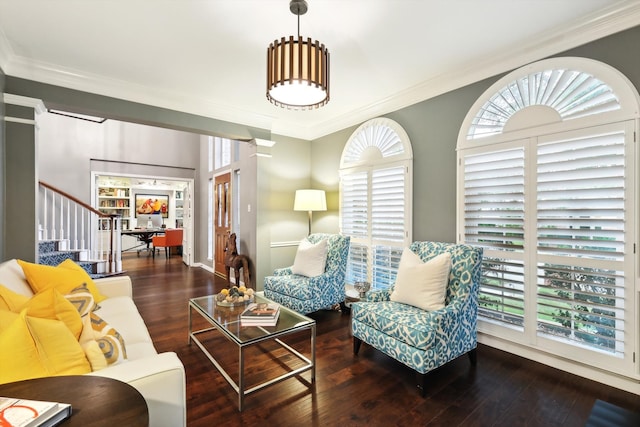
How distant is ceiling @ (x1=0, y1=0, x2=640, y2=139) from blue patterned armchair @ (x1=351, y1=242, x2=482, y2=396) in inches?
67.4

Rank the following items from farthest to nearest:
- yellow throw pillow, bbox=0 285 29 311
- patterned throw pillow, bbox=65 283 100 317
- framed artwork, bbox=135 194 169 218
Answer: framed artwork, bbox=135 194 169 218
patterned throw pillow, bbox=65 283 100 317
yellow throw pillow, bbox=0 285 29 311

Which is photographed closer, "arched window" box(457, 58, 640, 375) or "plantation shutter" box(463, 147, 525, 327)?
"arched window" box(457, 58, 640, 375)

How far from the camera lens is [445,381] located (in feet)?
7.11

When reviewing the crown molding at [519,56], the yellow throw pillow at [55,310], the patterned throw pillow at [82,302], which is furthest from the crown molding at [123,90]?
the yellow throw pillow at [55,310]

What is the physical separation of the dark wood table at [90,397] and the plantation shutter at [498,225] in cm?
270

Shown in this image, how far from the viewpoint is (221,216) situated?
232 inches

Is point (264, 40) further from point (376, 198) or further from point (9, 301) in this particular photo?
point (9, 301)

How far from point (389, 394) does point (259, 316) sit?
106 cm

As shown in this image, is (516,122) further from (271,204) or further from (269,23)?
(271,204)

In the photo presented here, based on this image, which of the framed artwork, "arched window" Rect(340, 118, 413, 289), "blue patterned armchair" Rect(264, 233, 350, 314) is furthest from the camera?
the framed artwork

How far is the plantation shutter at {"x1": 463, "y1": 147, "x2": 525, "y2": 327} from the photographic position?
2.49 meters

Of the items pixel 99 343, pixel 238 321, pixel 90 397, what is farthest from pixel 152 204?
pixel 90 397

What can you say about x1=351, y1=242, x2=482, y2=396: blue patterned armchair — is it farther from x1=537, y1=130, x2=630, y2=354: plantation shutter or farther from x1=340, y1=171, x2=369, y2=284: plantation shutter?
x1=340, y1=171, x2=369, y2=284: plantation shutter

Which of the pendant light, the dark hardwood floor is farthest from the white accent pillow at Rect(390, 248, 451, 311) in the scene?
the pendant light
